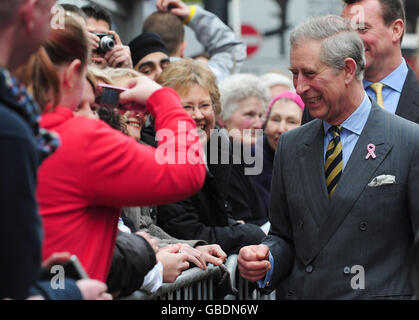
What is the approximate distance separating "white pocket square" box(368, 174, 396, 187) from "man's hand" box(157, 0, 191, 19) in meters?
3.49

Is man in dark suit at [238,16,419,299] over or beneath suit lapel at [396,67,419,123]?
beneath

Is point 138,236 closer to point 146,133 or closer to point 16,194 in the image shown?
point 16,194

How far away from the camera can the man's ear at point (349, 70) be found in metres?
3.87

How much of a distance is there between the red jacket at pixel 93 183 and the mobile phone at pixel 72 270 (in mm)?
96

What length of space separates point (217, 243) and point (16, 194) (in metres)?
2.95

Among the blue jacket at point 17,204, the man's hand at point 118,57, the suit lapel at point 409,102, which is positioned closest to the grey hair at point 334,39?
the suit lapel at point 409,102

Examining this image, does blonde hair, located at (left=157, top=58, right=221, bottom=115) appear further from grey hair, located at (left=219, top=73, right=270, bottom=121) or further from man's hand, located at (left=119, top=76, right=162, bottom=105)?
man's hand, located at (left=119, top=76, right=162, bottom=105)

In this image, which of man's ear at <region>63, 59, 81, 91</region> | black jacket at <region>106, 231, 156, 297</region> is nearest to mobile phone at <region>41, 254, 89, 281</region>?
man's ear at <region>63, 59, 81, 91</region>

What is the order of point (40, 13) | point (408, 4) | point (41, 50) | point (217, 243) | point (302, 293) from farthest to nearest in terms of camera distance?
point (408, 4) → point (217, 243) → point (302, 293) → point (41, 50) → point (40, 13)

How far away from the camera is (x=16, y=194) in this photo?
1.92 metres

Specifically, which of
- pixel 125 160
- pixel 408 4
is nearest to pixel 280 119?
pixel 125 160

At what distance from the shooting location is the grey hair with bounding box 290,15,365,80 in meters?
3.87

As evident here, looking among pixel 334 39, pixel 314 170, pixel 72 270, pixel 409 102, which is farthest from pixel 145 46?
pixel 72 270

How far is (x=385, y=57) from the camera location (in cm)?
488
